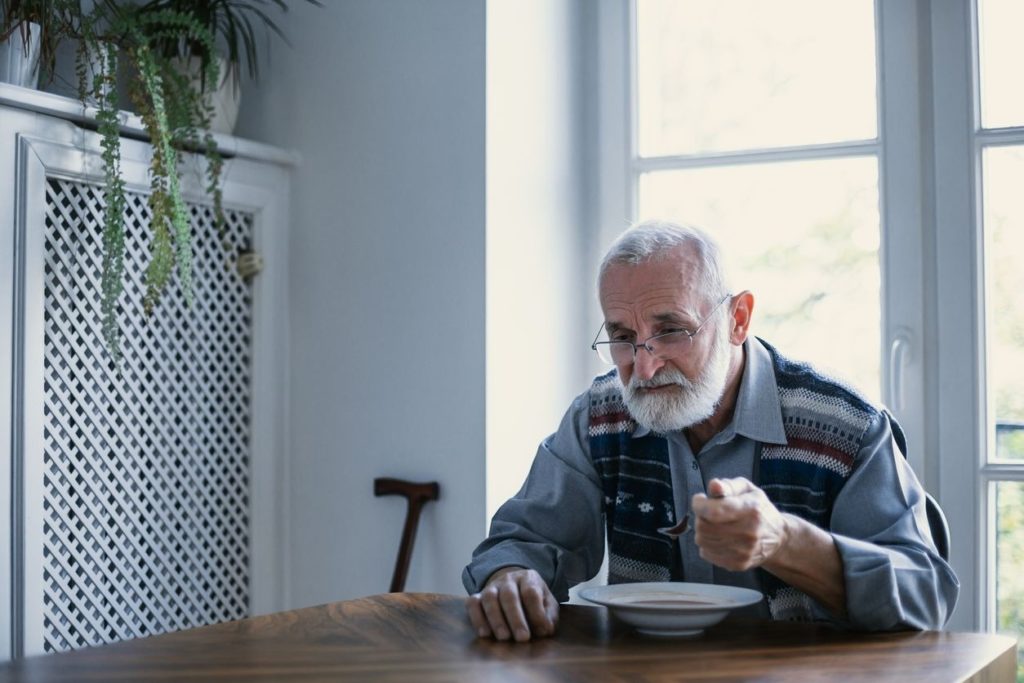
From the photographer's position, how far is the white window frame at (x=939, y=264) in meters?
2.85

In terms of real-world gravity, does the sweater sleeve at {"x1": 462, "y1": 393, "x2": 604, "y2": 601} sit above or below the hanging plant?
below

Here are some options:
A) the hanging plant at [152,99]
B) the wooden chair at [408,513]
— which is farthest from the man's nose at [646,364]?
the hanging plant at [152,99]

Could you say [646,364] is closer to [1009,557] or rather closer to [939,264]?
[939,264]

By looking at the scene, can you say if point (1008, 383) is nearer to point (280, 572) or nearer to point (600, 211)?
point (600, 211)

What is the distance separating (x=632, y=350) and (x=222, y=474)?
1268 mm

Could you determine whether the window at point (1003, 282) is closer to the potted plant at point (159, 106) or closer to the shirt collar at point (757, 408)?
the shirt collar at point (757, 408)

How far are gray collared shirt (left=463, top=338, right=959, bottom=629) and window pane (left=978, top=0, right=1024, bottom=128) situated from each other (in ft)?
3.50

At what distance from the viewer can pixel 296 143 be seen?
3.20 meters

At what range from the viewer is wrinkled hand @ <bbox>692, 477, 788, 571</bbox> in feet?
5.22

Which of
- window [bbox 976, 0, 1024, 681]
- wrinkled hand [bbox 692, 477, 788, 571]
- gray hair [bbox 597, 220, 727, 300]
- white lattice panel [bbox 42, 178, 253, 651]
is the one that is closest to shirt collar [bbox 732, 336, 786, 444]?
gray hair [bbox 597, 220, 727, 300]

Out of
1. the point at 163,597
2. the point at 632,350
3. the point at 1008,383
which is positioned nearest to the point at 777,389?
the point at 632,350

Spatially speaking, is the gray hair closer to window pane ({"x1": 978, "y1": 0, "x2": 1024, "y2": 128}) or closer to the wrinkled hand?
the wrinkled hand

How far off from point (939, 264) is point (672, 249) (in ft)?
3.44

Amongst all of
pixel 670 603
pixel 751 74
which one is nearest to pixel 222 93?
pixel 751 74
